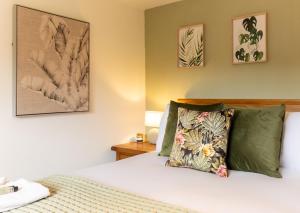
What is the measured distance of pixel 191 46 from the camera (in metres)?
Answer: 3.03

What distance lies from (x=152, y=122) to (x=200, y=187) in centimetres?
171

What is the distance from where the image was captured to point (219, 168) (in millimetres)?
1793

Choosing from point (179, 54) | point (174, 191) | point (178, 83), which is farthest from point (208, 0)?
point (174, 191)

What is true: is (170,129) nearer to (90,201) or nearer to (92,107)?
(92,107)

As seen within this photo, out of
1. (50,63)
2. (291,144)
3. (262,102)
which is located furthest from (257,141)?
(50,63)

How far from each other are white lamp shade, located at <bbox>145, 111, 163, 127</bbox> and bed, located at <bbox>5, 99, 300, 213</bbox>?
1.10 meters

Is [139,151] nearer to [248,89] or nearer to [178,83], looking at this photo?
[178,83]

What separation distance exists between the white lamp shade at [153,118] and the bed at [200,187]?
110cm

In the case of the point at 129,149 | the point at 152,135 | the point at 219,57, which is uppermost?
the point at 219,57

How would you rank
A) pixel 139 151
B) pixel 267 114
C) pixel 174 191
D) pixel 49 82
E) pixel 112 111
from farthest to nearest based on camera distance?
pixel 112 111, pixel 139 151, pixel 49 82, pixel 267 114, pixel 174 191

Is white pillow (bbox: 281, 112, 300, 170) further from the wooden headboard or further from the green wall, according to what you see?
the green wall

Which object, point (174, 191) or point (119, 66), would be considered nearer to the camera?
point (174, 191)

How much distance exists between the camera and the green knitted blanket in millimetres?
1174

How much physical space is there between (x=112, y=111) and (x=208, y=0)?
60.2 inches
